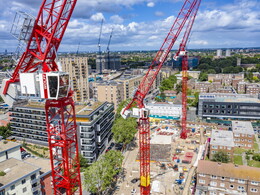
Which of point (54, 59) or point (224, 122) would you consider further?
point (224, 122)

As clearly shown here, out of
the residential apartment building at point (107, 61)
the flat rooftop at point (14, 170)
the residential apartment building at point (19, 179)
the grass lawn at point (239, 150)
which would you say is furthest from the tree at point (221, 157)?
the residential apartment building at point (107, 61)

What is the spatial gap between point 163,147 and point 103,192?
Result: 1393 cm

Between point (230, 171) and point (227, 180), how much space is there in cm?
106

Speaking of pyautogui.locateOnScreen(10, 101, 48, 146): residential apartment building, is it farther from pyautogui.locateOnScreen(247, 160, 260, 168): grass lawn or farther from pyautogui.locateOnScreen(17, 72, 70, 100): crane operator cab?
pyautogui.locateOnScreen(247, 160, 260, 168): grass lawn

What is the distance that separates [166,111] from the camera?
54.4m

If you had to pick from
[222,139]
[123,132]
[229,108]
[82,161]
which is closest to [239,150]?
[222,139]

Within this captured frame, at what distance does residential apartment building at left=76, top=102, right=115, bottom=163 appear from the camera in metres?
31.7

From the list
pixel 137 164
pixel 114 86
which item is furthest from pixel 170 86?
pixel 137 164

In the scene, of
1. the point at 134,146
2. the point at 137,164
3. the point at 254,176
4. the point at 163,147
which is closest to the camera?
the point at 254,176

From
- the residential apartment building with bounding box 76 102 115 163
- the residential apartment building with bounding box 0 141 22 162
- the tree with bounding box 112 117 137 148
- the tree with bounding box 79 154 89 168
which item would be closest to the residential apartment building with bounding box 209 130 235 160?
the tree with bounding box 112 117 137 148

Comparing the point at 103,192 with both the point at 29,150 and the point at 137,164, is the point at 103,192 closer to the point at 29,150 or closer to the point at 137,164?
the point at 137,164

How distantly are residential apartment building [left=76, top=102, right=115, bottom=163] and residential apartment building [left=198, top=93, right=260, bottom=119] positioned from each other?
23.9 meters

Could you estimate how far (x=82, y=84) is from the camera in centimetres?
6238

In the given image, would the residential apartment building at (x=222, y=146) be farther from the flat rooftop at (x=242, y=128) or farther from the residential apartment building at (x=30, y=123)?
the residential apartment building at (x=30, y=123)
